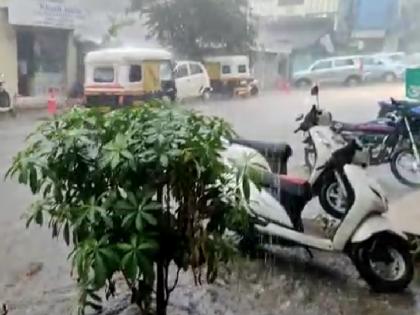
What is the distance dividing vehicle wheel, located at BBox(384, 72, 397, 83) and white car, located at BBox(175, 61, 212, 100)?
2.92ft

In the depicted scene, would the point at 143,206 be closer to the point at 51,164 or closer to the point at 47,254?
the point at 51,164

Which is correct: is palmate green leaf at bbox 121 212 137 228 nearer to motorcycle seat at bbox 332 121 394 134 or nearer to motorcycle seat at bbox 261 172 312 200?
motorcycle seat at bbox 261 172 312 200

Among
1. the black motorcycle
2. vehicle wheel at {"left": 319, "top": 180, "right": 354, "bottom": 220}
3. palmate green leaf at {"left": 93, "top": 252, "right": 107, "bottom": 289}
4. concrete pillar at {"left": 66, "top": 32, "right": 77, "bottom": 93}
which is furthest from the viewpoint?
the black motorcycle

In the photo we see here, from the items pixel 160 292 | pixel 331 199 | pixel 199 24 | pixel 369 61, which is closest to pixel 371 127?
pixel 369 61

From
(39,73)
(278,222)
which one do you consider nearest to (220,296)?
(278,222)

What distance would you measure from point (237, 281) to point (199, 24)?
1139mm

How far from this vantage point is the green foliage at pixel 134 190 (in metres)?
1.17

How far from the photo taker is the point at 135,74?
8.70ft

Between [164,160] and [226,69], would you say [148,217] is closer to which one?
[164,160]

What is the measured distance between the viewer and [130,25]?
2.52 meters

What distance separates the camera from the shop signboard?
3.09 metres

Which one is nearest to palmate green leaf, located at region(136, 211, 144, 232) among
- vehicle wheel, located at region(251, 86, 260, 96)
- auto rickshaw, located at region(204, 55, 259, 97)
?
auto rickshaw, located at region(204, 55, 259, 97)

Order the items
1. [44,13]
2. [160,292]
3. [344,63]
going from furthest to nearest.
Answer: [44,13] < [344,63] < [160,292]

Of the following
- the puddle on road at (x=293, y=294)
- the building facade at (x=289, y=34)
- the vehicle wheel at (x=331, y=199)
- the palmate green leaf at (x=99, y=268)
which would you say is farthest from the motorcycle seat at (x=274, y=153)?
the palmate green leaf at (x=99, y=268)
